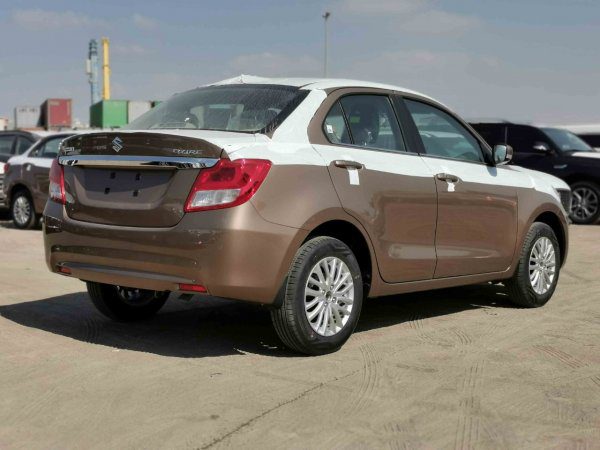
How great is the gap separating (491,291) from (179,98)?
3622 millimetres

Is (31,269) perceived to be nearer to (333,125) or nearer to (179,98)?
(179,98)

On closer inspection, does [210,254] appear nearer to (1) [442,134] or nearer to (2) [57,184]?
(2) [57,184]

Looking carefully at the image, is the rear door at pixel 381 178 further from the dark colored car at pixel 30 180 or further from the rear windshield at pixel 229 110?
the dark colored car at pixel 30 180

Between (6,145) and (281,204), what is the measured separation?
1285cm

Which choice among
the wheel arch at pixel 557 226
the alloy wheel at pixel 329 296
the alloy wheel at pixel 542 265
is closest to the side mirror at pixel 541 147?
the wheel arch at pixel 557 226

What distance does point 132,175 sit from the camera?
A: 519cm

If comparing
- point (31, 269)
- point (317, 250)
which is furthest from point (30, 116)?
point (317, 250)

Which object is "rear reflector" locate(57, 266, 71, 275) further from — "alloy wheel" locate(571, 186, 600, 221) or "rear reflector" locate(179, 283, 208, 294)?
"alloy wheel" locate(571, 186, 600, 221)

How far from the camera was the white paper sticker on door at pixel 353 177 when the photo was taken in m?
5.46

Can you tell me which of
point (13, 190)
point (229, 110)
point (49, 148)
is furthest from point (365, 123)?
point (13, 190)

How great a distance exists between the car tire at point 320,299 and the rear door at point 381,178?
0.28 metres

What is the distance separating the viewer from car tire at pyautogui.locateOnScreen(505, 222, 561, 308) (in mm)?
7137

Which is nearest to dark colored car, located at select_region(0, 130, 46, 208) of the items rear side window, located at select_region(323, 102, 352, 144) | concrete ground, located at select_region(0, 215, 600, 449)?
concrete ground, located at select_region(0, 215, 600, 449)

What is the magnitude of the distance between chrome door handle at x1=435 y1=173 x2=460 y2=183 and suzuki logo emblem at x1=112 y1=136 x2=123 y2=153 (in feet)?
7.23
